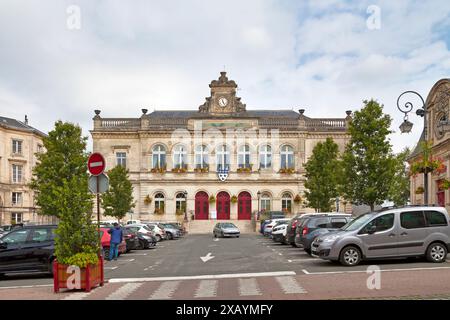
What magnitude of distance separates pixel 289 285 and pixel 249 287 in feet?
3.19

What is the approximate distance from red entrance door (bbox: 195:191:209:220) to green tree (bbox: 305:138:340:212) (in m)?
17.9

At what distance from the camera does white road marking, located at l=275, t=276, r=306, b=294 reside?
12750mm

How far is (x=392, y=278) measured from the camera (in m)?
14.3

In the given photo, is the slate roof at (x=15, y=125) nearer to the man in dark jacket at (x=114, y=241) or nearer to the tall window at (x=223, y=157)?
the tall window at (x=223, y=157)

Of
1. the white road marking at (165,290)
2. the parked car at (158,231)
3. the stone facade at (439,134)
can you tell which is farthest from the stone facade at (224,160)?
the white road marking at (165,290)

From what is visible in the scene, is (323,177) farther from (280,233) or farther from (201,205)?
(201,205)

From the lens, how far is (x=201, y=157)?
215 feet

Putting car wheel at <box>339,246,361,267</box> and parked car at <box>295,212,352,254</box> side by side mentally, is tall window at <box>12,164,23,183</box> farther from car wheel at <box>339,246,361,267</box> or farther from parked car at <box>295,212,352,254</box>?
car wheel at <box>339,246,361,267</box>

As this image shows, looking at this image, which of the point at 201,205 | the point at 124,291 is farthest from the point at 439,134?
the point at 201,205

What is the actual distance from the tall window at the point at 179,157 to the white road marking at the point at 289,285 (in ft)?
166

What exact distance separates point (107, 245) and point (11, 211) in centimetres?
4329

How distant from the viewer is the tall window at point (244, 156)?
6544 centimetres
